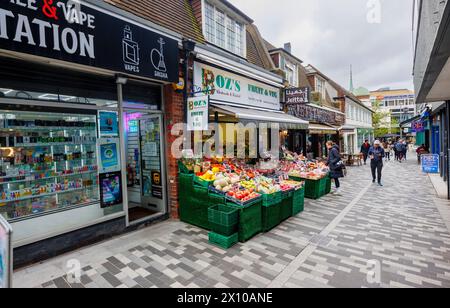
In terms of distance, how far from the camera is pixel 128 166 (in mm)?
7445

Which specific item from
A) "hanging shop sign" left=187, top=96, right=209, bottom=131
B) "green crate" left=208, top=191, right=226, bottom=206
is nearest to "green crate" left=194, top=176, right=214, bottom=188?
"green crate" left=208, top=191, right=226, bottom=206

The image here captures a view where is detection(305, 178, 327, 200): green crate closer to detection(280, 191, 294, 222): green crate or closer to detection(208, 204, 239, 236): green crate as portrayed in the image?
detection(280, 191, 294, 222): green crate

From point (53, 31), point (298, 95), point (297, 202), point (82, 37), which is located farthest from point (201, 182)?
point (298, 95)

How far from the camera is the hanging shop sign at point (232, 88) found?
23.0 ft

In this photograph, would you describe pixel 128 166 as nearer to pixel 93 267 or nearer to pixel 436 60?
pixel 93 267

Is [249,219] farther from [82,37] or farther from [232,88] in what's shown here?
[232,88]

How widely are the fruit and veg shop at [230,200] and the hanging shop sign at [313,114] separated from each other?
7266 millimetres

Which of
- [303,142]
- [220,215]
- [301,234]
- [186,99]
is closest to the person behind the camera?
[220,215]

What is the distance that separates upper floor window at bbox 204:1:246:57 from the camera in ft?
27.3

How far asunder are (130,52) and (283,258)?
16.8 ft

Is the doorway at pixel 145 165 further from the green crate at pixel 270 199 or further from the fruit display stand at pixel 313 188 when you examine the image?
the fruit display stand at pixel 313 188

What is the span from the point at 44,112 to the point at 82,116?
655 mm

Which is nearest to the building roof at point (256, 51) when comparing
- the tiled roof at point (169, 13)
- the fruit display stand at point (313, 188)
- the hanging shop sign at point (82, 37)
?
the tiled roof at point (169, 13)
